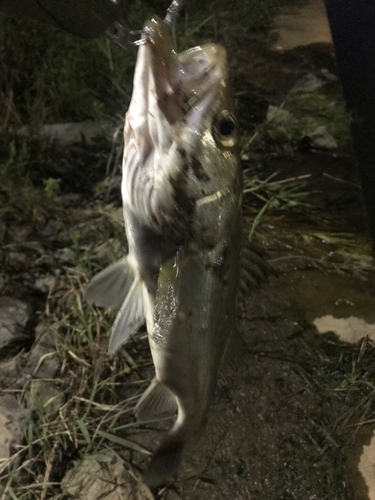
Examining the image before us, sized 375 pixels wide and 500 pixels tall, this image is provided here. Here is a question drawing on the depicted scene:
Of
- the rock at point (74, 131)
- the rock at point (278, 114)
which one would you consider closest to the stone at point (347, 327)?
the rock at point (278, 114)

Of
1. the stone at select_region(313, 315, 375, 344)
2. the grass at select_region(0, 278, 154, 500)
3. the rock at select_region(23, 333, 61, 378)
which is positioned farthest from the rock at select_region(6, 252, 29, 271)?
the stone at select_region(313, 315, 375, 344)

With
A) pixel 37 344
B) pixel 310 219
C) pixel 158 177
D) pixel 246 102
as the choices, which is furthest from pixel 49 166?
pixel 158 177

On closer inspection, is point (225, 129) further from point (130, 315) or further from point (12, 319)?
point (12, 319)

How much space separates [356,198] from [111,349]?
8.37ft

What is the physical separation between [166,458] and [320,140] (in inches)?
111

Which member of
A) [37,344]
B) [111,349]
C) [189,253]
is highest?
[189,253]

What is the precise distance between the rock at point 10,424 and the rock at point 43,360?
173mm

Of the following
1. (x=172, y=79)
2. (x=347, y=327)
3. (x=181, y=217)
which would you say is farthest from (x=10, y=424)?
(x=347, y=327)

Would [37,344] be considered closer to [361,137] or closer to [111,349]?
[111,349]

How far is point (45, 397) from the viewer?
2229 mm

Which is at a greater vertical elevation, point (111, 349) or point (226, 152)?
point (226, 152)

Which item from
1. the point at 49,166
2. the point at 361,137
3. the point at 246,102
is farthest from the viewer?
the point at 246,102

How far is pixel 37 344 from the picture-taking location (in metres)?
2.44

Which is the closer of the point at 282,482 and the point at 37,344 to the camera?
the point at 282,482
